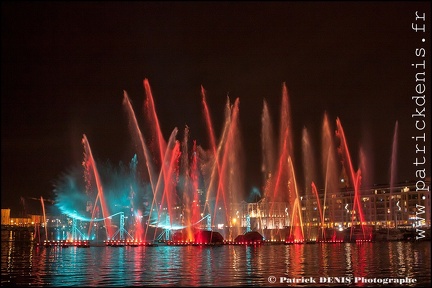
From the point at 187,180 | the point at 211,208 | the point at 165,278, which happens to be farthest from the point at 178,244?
the point at 165,278

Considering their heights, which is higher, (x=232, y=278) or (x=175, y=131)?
(x=175, y=131)

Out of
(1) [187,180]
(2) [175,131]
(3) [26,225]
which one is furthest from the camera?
(3) [26,225]

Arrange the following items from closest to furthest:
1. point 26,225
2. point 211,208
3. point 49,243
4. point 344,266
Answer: point 344,266
point 49,243
point 211,208
point 26,225

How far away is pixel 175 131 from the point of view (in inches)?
2534

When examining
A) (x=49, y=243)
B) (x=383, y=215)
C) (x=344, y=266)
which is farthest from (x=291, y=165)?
(x=383, y=215)

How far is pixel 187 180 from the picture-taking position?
78375 mm

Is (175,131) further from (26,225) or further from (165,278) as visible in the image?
(26,225)

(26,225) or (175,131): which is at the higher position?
(175,131)

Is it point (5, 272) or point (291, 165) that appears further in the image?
point (291, 165)

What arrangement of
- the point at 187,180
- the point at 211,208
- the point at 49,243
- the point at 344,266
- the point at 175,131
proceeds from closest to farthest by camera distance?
the point at 344,266 → the point at 175,131 → the point at 49,243 → the point at 187,180 → the point at 211,208

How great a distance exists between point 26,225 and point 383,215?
106330 mm

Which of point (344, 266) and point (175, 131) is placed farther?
point (175, 131)

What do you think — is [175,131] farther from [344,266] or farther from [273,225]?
[273,225]

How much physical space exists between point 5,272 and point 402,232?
8228cm
